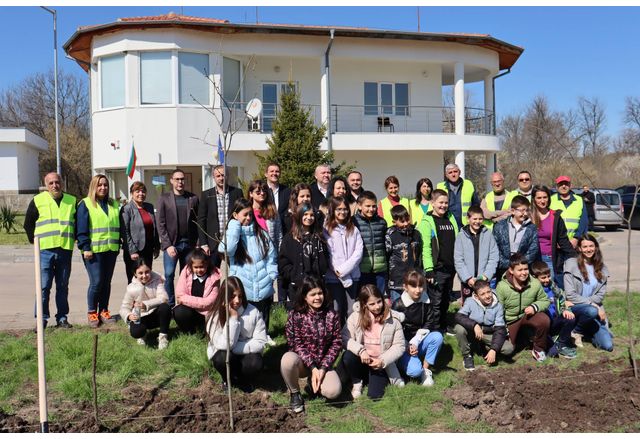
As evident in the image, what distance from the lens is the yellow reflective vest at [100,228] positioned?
7.08m

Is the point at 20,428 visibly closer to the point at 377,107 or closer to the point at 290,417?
the point at 290,417

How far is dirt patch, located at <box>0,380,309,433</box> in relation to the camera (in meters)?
4.62

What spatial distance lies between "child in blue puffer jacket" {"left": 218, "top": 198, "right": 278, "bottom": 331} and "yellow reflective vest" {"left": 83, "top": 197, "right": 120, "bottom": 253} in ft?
5.62

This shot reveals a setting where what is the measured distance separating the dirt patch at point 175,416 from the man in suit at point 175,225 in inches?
83.8

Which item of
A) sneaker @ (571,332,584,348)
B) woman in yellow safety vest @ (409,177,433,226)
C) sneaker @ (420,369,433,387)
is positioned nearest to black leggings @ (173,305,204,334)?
sneaker @ (420,369,433,387)

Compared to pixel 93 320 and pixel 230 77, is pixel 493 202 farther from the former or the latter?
pixel 230 77

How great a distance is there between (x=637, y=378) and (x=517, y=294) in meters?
1.41

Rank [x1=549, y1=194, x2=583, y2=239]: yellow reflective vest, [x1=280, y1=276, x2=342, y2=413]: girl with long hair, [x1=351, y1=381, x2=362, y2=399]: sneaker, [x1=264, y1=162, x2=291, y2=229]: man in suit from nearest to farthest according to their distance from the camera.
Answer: [x1=280, y1=276, x2=342, y2=413]: girl with long hair
[x1=351, y1=381, x2=362, y2=399]: sneaker
[x1=264, y1=162, x2=291, y2=229]: man in suit
[x1=549, y1=194, x2=583, y2=239]: yellow reflective vest

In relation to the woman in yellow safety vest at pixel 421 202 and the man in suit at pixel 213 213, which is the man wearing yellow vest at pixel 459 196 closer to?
the woman in yellow safety vest at pixel 421 202

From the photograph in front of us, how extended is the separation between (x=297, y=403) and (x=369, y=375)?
0.88 m

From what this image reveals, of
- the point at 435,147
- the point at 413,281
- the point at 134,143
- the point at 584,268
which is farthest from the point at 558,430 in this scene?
the point at 435,147

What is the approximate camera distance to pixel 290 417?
4953 millimetres

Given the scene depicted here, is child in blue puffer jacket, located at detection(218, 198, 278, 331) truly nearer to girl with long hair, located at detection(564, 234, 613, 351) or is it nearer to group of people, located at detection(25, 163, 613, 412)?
group of people, located at detection(25, 163, 613, 412)

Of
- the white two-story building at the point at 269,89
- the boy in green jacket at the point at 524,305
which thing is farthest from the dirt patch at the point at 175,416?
the white two-story building at the point at 269,89
